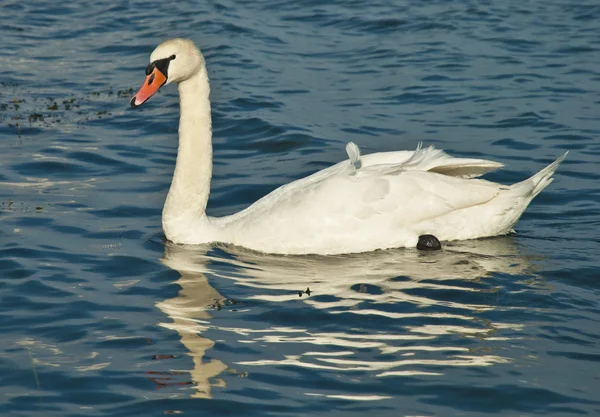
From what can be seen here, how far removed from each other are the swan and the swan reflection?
15cm

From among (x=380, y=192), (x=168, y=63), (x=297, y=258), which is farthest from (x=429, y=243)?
(x=168, y=63)

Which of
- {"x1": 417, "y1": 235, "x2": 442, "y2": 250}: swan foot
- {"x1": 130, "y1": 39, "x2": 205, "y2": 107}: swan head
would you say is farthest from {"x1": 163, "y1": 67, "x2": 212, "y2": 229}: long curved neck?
{"x1": 417, "y1": 235, "x2": 442, "y2": 250}: swan foot

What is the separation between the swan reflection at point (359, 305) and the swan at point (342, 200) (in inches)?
5.8

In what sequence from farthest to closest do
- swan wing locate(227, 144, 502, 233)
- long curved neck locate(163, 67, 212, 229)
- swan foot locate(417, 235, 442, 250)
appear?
long curved neck locate(163, 67, 212, 229) → swan foot locate(417, 235, 442, 250) → swan wing locate(227, 144, 502, 233)

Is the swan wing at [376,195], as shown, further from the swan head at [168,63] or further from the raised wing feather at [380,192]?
the swan head at [168,63]

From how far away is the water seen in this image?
695cm

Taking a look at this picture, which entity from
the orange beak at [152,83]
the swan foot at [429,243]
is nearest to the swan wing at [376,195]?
the swan foot at [429,243]

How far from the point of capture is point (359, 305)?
8281 mm

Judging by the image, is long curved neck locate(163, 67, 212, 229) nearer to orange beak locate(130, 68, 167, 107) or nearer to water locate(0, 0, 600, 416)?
orange beak locate(130, 68, 167, 107)

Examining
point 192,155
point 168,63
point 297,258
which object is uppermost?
point 168,63

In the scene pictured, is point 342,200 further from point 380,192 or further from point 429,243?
point 429,243

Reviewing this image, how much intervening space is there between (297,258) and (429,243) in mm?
1166

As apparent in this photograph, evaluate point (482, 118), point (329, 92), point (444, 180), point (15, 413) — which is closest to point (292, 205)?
point (444, 180)

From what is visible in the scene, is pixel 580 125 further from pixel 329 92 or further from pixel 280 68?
pixel 280 68
